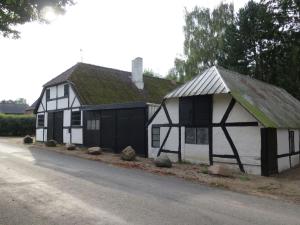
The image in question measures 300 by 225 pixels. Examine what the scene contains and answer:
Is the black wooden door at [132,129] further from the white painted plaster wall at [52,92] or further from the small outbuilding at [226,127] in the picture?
the white painted plaster wall at [52,92]

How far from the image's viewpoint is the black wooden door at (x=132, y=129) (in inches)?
720

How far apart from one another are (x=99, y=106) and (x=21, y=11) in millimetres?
13089

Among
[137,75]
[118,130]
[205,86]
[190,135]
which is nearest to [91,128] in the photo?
[118,130]

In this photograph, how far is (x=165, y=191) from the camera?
362 inches

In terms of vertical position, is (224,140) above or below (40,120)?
below

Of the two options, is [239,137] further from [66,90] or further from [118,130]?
[66,90]

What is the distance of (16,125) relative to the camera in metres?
37.6

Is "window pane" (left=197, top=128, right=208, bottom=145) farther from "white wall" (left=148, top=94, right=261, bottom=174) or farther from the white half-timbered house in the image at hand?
the white half-timbered house

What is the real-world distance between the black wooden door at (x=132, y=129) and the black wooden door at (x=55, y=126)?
7.74m

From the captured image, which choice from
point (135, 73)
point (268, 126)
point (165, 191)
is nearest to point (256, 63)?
point (135, 73)

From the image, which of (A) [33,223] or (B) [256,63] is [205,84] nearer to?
(A) [33,223]

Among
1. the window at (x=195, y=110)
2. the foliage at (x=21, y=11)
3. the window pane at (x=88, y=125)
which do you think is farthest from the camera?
the window pane at (x=88, y=125)

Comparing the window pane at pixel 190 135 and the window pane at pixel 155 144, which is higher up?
the window pane at pixel 190 135

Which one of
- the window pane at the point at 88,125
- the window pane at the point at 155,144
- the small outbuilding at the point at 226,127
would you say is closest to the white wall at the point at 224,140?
the small outbuilding at the point at 226,127
